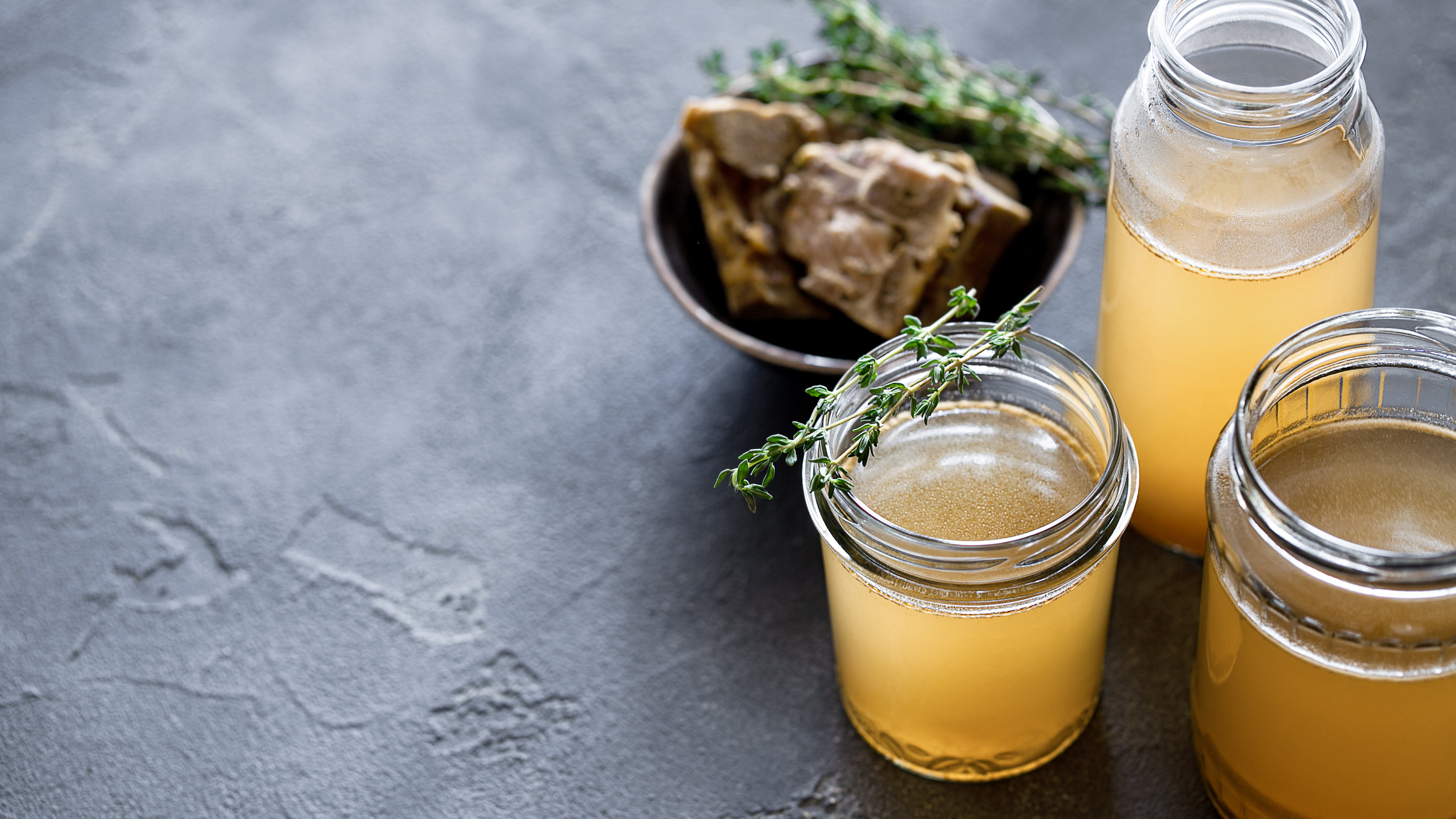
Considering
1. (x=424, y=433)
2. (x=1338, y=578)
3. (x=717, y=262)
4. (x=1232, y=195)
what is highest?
(x=1232, y=195)

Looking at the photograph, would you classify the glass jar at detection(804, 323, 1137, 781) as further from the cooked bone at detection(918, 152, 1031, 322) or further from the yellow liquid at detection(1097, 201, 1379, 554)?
the cooked bone at detection(918, 152, 1031, 322)

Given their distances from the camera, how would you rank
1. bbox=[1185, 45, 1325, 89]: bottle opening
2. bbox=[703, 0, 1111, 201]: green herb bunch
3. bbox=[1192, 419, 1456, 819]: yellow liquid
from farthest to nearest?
1. bbox=[703, 0, 1111, 201]: green herb bunch
2. bbox=[1185, 45, 1325, 89]: bottle opening
3. bbox=[1192, 419, 1456, 819]: yellow liquid

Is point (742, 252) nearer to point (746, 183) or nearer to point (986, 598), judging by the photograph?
point (746, 183)

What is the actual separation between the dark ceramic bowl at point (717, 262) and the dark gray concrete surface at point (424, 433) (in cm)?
6

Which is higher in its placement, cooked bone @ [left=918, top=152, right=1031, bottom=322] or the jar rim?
the jar rim

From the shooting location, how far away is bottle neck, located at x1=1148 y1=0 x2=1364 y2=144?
83cm

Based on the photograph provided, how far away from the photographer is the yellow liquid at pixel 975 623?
940 mm

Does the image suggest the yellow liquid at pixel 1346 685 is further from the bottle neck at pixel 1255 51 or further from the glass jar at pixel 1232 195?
the bottle neck at pixel 1255 51

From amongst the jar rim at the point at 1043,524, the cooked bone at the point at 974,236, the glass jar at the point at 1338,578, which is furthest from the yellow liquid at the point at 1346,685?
the cooked bone at the point at 974,236

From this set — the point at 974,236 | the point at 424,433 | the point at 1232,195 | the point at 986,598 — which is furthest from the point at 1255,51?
the point at 424,433

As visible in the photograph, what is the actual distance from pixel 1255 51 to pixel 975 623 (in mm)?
446

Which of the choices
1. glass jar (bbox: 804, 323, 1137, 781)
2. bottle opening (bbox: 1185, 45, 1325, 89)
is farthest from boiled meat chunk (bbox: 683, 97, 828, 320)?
bottle opening (bbox: 1185, 45, 1325, 89)

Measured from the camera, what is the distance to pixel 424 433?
1.33m

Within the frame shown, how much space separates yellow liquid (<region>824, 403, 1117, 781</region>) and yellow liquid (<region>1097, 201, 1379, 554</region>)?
0.10 m
